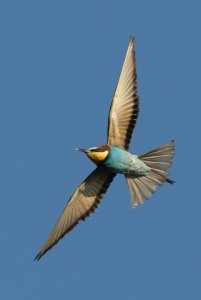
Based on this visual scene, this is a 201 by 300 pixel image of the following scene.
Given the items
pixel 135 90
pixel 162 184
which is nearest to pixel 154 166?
pixel 162 184

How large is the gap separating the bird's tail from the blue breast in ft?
0.53

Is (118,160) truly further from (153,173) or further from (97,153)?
(153,173)

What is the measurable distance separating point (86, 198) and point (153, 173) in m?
0.78

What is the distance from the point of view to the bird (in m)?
9.98

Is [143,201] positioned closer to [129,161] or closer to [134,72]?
[129,161]

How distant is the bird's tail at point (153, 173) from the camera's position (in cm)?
1001

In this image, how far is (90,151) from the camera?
32.4ft

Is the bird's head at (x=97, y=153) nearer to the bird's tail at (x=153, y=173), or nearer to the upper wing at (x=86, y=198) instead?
the upper wing at (x=86, y=198)

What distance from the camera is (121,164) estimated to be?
9.95 m

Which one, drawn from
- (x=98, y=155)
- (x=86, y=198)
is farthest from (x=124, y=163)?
(x=86, y=198)

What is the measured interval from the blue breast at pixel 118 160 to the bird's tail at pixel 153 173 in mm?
163

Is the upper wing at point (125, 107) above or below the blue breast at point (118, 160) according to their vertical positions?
above

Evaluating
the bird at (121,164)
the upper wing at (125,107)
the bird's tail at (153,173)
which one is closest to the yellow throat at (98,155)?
the bird at (121,164)

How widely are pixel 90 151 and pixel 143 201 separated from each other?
0.76 meters
